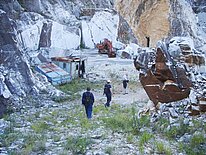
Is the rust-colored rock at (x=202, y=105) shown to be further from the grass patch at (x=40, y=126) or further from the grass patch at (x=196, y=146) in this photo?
the grass patch at (x=40, y=126)

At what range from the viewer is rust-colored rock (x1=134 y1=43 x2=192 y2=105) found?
11.4 metres

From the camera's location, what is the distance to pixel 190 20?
139 feet

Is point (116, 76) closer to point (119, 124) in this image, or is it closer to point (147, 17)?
point (119, 124)

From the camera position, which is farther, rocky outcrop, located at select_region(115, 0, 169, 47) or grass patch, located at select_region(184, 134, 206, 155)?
rocky outcrop, located at select_region(115, 0, 169, 47)

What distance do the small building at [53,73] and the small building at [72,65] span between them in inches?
30.8

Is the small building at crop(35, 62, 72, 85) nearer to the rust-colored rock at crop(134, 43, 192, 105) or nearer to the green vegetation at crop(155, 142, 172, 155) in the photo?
the rust-colored rock at crop(134, 43, 192, 105)

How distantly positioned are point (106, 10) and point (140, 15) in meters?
7.84

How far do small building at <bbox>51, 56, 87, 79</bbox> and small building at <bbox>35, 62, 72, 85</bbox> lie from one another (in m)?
0.78

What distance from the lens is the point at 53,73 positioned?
68.5 ft

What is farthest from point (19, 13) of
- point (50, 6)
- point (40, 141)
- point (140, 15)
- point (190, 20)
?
point (40, 141)

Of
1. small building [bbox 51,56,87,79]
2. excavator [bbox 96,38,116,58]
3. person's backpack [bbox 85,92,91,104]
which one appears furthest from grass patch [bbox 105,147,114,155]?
excavator [bbox 96,38,116,58]

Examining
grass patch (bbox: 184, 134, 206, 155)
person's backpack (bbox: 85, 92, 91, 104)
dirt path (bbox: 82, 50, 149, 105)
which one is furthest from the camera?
dirt path (bbox: 82, 50, 149, 105)

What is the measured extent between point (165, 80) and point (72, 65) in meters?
11.7

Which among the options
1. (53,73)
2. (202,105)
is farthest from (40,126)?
(53,73)
